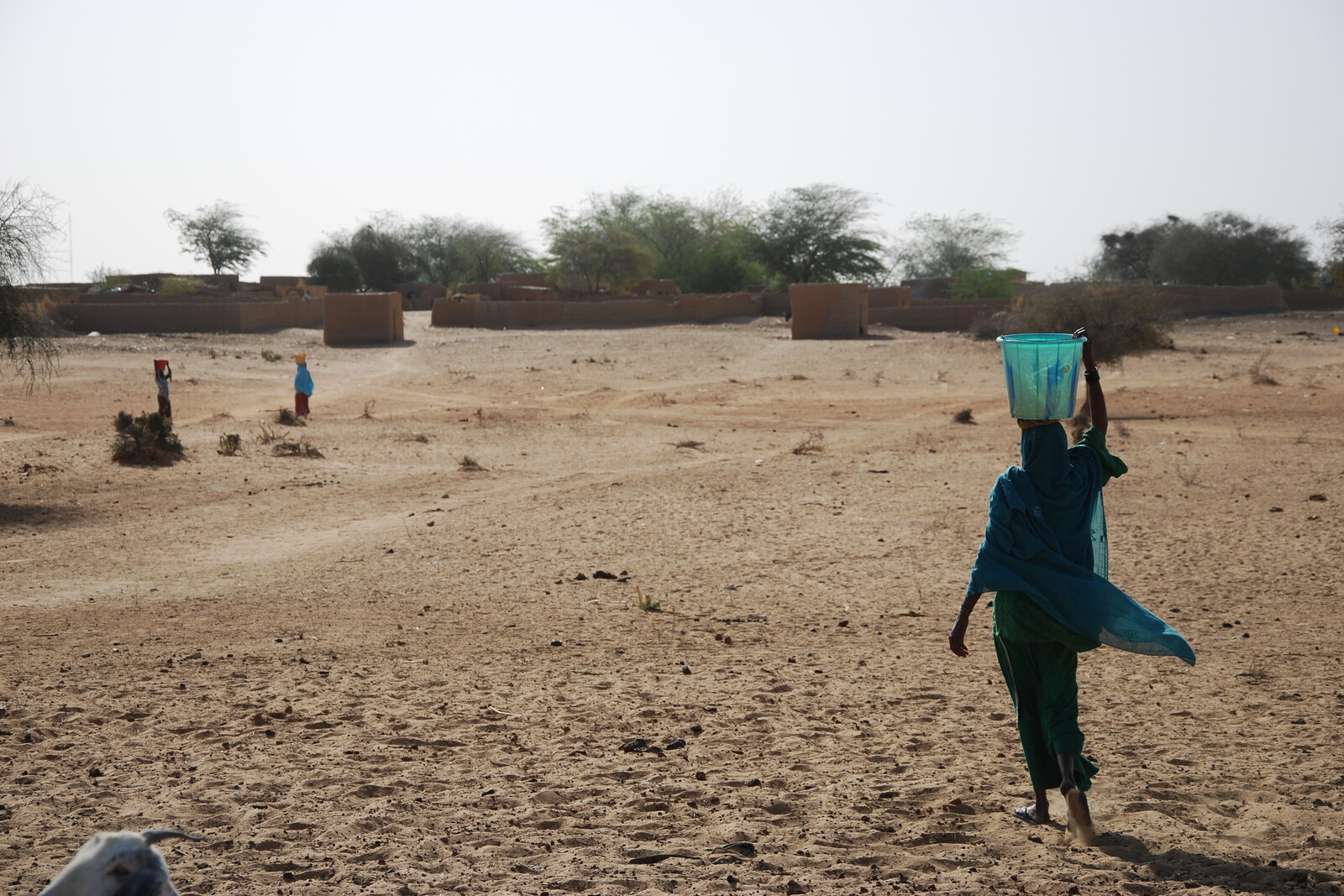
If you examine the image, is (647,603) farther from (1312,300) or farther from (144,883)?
(1312,300)

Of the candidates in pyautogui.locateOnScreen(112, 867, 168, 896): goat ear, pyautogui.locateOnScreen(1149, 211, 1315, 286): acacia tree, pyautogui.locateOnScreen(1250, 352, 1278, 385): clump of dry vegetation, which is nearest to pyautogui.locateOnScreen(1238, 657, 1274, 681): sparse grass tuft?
pyautogui.locateOnScreen(112, 867, 168, 896): goat ear

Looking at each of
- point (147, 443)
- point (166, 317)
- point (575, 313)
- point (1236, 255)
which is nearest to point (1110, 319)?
point (147, 443)

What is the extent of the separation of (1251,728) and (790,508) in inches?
244

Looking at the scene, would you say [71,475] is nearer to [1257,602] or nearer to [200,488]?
[200,488]

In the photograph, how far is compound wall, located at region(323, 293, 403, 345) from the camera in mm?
30734

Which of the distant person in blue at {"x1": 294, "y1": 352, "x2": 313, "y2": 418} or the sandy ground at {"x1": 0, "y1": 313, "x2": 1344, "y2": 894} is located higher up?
the distant person in blue at {"x1": 294, "y1": 352, "x2": 313, "y2": 418}

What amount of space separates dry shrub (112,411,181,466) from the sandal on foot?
11.9 meters

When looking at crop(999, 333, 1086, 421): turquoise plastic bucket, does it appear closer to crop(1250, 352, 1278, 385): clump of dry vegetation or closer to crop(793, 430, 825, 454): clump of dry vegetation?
crop(793, 430, 825, 454): clump of dry vegetation

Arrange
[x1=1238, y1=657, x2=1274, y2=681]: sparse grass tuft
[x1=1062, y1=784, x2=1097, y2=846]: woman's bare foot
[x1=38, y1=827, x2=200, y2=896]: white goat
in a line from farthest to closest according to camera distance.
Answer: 1. [x1=1238, y1=657, x2=1274, y2=681]: sparse grass tuft
2. [x1=1062, y1=784, x2=1097, y2=846]: woman's bare foot
3. [x1=38, y1=827, x2=200, y2=896]: white goat

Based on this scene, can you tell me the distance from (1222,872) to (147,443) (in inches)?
509

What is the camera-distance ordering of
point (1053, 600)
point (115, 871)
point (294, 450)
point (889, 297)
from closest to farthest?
point (115, 871) < point (1053, 600) < point (294, 450) < point (889, 297)

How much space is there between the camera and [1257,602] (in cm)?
737

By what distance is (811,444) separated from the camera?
49.9ft

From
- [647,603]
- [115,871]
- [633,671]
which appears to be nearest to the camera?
[115,871]
